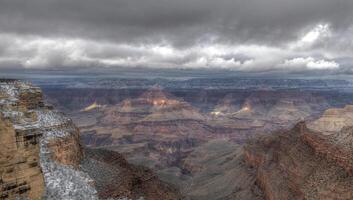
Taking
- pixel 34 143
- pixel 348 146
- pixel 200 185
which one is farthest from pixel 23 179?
pixel 200 185

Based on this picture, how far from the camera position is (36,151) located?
33.1 m

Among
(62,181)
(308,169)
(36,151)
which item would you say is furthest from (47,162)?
(308,169)

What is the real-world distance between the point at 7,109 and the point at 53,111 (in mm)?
17933

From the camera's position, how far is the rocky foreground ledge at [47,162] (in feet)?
104

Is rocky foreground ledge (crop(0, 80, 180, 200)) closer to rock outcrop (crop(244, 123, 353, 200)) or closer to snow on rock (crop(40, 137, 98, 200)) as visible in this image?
snow on rock (crop(40, 137, 98, 200))

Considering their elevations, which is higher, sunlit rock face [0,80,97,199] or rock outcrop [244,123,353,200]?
sunlit rock face [0,80,97,199]

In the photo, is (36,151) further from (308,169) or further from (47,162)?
(308,169)

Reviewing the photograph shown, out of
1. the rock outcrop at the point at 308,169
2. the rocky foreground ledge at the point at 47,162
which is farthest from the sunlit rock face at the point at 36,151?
the rock outcrop at the point at 308,169

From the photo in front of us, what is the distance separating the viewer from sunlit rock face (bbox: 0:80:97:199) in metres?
31.5

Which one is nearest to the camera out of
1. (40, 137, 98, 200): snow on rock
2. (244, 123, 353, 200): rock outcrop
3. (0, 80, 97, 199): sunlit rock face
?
(0, 80, 97, 199): sunlit rock face

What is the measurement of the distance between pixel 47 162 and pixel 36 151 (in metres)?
14.6

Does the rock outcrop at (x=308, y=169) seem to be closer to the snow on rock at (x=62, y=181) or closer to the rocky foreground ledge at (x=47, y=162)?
the rocky foreground ledge at (x=47, y=162)

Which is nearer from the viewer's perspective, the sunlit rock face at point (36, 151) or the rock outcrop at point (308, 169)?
the sunlit rock face at point (36, 151)

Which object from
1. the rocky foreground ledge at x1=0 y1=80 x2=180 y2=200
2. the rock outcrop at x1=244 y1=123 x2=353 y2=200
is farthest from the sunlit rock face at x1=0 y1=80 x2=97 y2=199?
the rock outcrop at x1=244 y1=123 x2=353 y2=200
